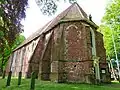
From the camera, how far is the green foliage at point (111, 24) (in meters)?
26.2

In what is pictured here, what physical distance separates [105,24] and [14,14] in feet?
75.0

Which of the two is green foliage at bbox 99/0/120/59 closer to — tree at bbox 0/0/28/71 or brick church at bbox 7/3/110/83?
brick church at bbox 7/3/110/83

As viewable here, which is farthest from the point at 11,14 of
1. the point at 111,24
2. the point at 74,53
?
the point at 111,24

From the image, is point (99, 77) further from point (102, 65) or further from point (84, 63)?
point (84, 63)

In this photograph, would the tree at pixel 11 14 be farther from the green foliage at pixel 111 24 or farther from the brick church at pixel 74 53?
the green foliage at pixel 111 24

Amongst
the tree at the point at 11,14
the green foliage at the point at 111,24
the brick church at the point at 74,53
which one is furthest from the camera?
the green foliage at the point at 111,24

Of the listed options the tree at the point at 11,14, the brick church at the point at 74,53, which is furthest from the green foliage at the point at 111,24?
the tree at the point at 11,14

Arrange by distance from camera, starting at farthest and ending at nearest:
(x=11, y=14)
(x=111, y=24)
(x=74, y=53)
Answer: (x=111, y=24)
(x=74, y=53)
(x=11, y=14)

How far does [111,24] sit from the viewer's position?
28141 mm

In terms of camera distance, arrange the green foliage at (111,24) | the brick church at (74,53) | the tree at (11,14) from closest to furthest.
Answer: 1. the tree at (11,14)
2. the brick church at (74,53)
3. the green foliage at (111,24)

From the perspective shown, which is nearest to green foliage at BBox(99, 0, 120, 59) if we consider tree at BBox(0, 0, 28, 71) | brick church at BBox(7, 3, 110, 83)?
brick church at BBox(7, 3, 110, 83)

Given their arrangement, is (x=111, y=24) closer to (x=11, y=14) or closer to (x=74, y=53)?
(x=74, y=53)

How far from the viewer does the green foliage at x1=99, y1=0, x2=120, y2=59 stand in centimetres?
2622

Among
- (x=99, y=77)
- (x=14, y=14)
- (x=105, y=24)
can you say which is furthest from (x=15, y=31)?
(x=105, y=24)
